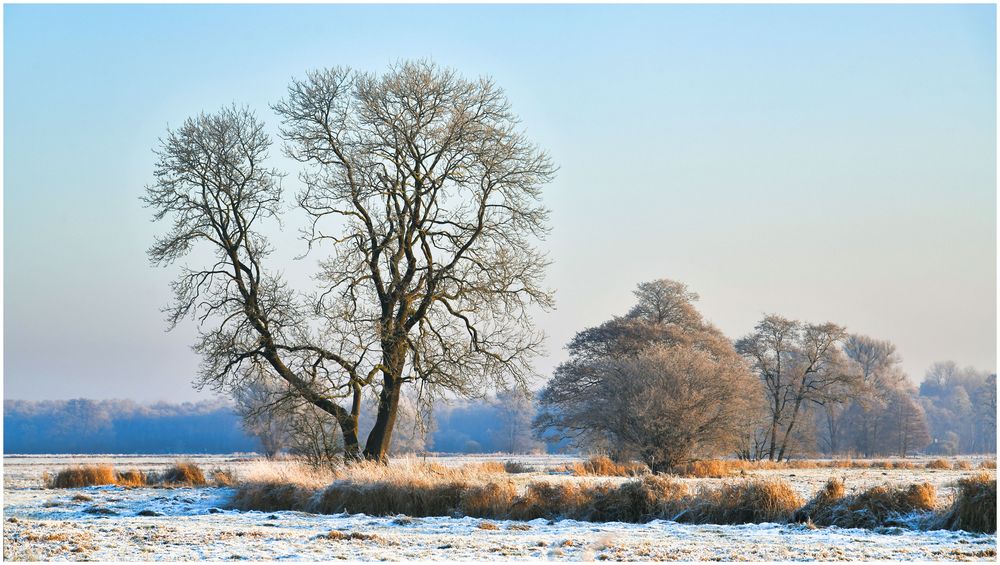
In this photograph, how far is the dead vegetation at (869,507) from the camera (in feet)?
48.5

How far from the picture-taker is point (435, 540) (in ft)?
44.5

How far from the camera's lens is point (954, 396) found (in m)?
105

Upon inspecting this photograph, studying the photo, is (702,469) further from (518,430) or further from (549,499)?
(518,430)

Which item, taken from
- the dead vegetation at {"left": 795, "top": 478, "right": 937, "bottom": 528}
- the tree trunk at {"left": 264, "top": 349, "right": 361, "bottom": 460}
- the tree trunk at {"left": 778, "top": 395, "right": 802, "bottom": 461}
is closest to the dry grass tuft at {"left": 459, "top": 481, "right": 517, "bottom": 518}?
the dead vegetation at {"left": 795, "top": 478, "right": 937, "bottom": 528}

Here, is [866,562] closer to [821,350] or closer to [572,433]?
[572,433]

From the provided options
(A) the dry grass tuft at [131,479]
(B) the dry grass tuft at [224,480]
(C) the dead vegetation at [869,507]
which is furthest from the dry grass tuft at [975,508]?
(A) the dry grass tuft at [131,479]

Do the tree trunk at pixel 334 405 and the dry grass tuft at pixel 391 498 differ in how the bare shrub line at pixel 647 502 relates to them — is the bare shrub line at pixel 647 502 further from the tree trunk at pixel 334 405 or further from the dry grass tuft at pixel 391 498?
the tree trunk at pixel 334 405

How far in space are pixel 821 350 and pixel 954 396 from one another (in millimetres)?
63013

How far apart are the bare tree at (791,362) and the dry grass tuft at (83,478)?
3483cm

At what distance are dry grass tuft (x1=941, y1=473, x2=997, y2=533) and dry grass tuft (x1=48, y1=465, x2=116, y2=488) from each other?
20979 mm

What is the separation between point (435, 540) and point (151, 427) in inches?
5397

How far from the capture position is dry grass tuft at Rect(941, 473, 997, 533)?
45.3ft

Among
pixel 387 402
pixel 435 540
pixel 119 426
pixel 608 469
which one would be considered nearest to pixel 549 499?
pixel 435 540

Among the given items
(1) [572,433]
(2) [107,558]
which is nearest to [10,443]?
(1) [572,433]
